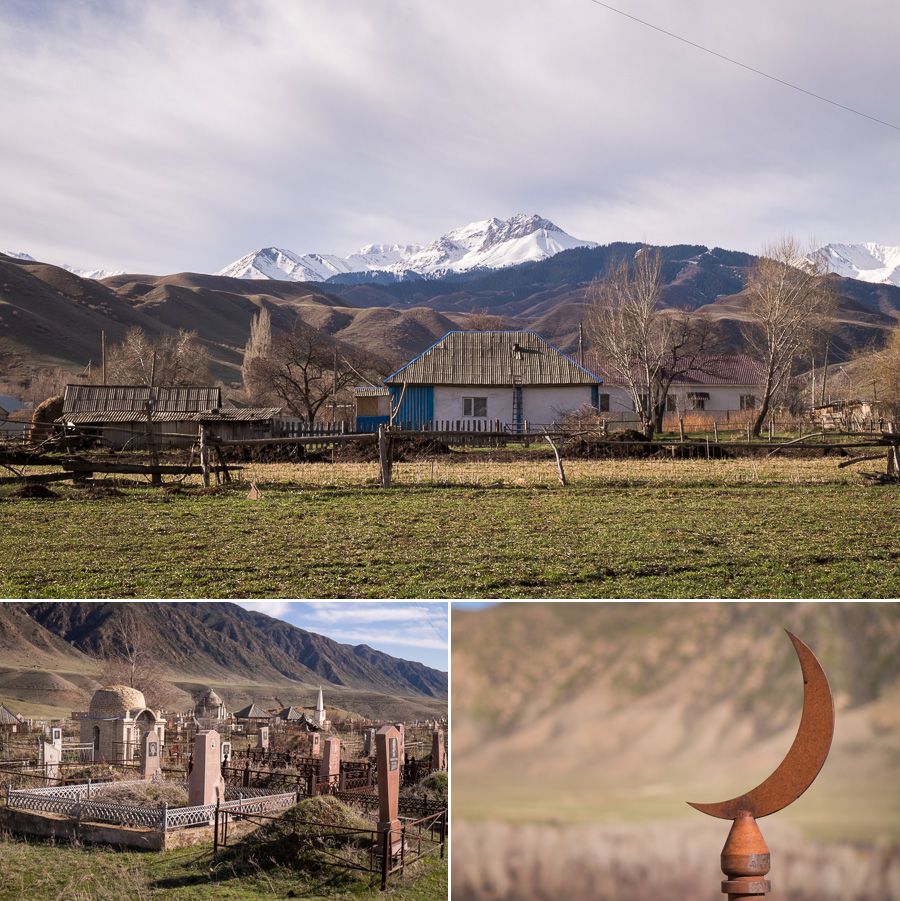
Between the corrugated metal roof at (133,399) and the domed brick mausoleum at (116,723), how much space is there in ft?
96.2

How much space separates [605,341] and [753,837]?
4826cm

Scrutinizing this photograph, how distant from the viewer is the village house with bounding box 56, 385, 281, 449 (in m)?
42.9

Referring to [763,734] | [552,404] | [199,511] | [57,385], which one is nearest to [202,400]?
[552,404]

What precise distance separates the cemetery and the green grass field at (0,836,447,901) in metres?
0.09

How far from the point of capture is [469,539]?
493 inches

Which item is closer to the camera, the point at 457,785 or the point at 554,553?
the point at 457,785

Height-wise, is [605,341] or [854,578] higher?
[605,341]

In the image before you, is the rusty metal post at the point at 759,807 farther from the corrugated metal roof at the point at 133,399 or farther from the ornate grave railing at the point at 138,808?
the corrugated metal roof at the point at 133,399

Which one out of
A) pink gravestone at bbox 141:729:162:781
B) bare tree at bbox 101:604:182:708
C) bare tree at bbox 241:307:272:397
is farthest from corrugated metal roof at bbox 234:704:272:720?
bare tree at bbox 241:307:272:397

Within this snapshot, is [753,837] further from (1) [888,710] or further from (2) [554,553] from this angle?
(2) [554,553]

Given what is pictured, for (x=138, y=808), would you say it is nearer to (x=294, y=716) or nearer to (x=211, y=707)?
(x=294, y=716)

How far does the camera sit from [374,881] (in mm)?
5305

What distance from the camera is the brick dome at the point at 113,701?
2020 cm

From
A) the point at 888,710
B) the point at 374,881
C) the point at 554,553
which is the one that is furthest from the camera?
the point at 554,553
